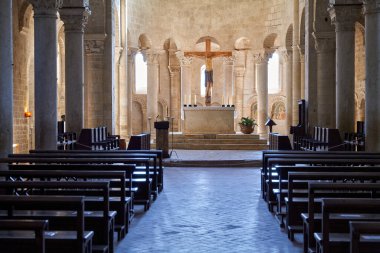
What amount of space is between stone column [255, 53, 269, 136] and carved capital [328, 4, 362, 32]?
14.4 m

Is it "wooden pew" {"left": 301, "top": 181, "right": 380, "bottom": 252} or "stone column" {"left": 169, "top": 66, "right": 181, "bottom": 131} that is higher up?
"stone column" {"left": 169, "top": 66, "right": 181, "bottom": 131}

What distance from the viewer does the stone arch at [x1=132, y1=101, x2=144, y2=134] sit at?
37938 millimetres

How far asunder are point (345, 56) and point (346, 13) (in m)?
1.36

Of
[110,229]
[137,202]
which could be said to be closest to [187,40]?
[137,202]

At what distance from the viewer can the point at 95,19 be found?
2250 centimetres

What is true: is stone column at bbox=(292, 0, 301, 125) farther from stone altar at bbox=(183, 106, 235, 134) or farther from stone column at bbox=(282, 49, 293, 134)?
stone altar at bbox=(183, 106, 235, 134)

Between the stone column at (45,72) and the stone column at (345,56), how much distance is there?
8805 millimetres

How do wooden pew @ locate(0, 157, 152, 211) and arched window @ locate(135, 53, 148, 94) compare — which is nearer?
wooden pew @ locate(0, 157, 152, 211)

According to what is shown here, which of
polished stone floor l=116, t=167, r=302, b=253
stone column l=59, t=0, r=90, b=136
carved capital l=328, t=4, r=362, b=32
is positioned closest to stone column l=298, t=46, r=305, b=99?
carved capital l=328, t=4, r=362, b=32

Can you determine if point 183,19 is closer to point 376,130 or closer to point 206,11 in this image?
point 206,11

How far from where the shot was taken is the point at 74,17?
713 inches

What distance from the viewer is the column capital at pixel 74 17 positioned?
18.1 metres

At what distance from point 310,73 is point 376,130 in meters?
8.60

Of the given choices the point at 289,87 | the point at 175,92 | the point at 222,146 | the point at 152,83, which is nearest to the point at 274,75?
the point at 175,92
